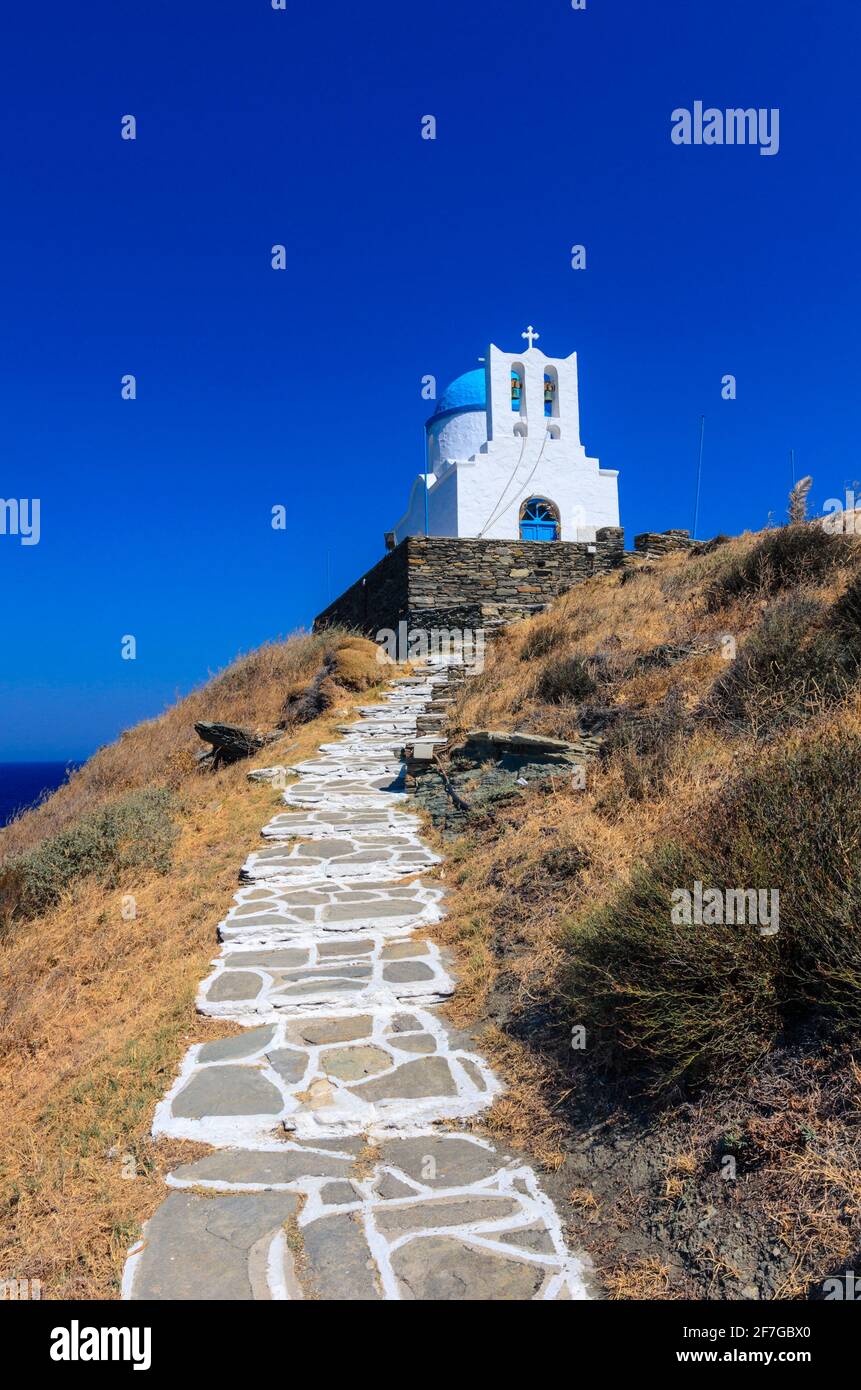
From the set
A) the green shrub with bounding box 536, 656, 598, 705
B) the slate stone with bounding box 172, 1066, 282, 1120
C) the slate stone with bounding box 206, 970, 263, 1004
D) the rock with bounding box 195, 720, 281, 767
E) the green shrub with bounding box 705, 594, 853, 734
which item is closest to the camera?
the slate stone with bounding box 172, 1066, 282, 1120

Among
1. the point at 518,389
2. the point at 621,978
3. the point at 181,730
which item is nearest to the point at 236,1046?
the point at 621,978

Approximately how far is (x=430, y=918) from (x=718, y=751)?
2.29m

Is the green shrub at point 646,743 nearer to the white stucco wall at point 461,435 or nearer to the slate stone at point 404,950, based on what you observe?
the slate stone at point 404,950

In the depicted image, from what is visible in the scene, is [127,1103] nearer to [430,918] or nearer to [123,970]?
[123,970]

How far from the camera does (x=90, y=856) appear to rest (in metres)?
7.20

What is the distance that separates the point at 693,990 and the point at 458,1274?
1.24 metres

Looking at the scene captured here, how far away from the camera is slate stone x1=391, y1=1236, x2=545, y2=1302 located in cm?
232

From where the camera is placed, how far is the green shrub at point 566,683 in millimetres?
8203

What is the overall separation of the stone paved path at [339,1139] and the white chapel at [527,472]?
721 inches

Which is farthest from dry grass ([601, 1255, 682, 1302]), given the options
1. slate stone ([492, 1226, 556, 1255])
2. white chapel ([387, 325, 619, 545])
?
white chapel ([387, 325, 619, 545])

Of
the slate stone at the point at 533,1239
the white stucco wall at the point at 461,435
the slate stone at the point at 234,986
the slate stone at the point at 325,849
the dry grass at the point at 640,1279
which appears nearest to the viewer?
the dry grass at the point at 640,1279

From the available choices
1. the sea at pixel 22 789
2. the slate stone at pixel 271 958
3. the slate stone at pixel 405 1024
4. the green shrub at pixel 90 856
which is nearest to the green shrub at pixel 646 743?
the slate stone at pixel 405 1024

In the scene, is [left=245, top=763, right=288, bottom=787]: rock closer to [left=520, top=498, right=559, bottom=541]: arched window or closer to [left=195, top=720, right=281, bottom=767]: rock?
[left=195, top=720, right=281, bottom=767]: rock

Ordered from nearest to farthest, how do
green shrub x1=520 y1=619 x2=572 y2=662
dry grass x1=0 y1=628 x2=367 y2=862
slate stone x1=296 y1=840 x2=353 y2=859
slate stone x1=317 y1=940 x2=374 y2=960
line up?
slate stone x1=317 y1=940 x2=374 y2=960, slate stone x1=296 y1=840 x2=353 y2=859, dry grass x1=0 y1=628 x2=367 y2=862, green shrub x1=520 y1=619 x2=572 y2=662
